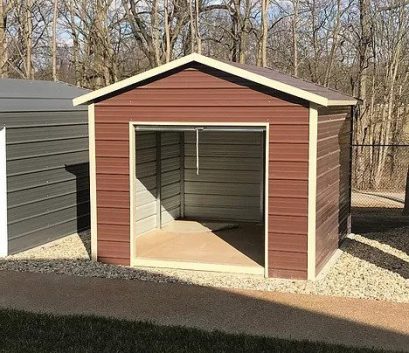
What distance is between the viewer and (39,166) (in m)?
10.3

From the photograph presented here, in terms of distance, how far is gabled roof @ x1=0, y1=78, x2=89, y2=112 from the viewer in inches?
392

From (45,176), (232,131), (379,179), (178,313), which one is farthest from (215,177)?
(379,179)

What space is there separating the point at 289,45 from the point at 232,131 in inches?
597

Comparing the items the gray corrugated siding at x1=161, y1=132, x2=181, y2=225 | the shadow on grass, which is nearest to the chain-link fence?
the gray corrugated siding at x1=161, y1=132, x2=181, y2=225

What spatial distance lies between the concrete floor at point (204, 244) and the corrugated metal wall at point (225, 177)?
18.9 inches

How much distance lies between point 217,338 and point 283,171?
2.83m

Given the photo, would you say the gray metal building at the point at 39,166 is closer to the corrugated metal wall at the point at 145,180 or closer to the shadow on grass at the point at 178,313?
the corrugated metal wall at the point at 145,180

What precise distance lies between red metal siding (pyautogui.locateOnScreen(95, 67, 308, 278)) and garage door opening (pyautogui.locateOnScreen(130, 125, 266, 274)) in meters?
1.10

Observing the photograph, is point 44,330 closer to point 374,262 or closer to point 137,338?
point 137,338

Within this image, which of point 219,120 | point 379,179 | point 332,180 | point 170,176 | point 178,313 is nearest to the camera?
point 178,313

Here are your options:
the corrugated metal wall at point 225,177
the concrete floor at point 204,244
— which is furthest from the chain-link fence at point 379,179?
the concrete floor at point 204,244

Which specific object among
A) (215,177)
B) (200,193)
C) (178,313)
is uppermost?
(215,177)

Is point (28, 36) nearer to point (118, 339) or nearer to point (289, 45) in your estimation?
point (289, 45)

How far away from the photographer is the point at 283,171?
804cm
